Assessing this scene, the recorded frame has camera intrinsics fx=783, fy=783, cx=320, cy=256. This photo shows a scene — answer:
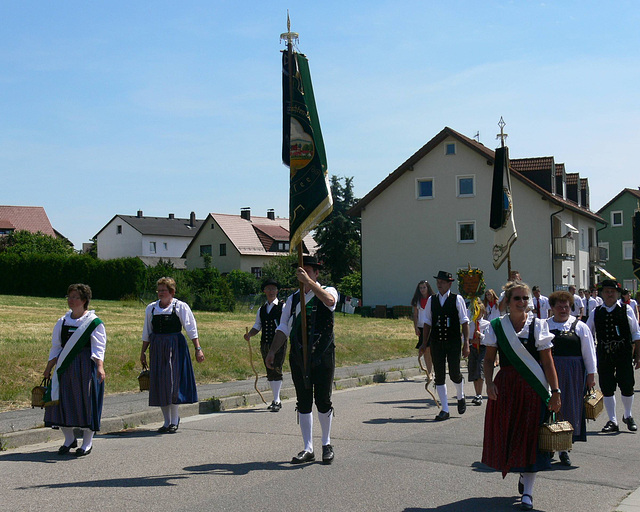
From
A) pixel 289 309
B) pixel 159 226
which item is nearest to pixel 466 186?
pixel 289 309

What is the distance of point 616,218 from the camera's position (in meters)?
76.8

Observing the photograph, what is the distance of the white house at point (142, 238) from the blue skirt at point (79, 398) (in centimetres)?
7987

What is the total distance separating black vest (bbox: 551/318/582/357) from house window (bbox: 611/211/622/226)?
7365cm

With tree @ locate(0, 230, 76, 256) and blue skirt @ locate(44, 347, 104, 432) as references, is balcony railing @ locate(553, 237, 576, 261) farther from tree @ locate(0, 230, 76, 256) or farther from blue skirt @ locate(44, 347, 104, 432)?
tree @ locate(0, 230, 76, 256)

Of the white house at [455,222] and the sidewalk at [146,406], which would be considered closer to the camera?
the sidewalk at [146,406]

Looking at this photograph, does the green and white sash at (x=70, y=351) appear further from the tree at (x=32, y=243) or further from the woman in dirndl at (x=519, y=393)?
the tree at (x=32, y=243)

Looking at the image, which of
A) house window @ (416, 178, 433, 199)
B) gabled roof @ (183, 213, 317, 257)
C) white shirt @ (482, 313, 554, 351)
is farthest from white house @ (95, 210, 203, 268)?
white shirt @ (482, 313, 554, 351)

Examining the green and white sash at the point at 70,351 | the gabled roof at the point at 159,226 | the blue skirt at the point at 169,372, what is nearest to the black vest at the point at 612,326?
the blue skirt at the point at 169,372

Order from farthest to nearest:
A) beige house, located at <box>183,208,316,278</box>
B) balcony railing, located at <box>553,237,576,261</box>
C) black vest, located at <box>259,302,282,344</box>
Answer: beige house, located at <box>183,208,316,278</box>, balcony railing, located at <box>553,237,576,261</box>, black vest, located at <box>259,302,282,344</box>

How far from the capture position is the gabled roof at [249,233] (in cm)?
7612

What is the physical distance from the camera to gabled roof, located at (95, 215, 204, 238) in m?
89.8

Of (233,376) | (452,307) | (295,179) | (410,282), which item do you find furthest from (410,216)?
(295,179)

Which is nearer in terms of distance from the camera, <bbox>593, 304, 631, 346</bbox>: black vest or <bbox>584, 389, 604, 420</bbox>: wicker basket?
<bbox>584, 389, 604, 420</bbox>: wicker basket

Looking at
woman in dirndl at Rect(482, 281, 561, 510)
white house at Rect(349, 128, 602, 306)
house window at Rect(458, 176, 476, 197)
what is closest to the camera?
woman in dirndl at Rect(482, 281, 561, 510)
